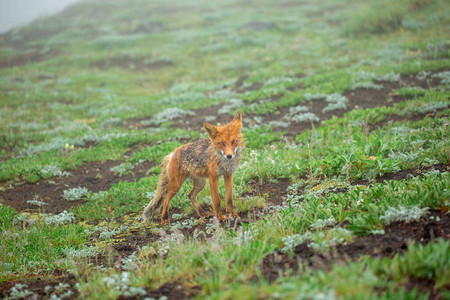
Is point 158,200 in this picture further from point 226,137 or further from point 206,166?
point 226,137

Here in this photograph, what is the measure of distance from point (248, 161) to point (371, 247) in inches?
186

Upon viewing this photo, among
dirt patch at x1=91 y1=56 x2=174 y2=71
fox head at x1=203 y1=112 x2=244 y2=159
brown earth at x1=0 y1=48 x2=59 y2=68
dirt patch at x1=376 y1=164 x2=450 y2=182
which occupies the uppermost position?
brown earth at x1=0 y1=48 x2=59 y2=68

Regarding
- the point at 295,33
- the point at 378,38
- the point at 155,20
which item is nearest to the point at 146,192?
the point at 378,38

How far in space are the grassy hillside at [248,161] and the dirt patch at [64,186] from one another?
0.20 feet

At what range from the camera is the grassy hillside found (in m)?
3.66

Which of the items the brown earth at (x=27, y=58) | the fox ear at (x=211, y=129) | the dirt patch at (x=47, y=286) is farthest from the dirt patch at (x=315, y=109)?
the brown earth at (x=27, y=58)

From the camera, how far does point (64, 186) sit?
30.1ft

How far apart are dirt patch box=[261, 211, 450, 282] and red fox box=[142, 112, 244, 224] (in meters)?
1.76

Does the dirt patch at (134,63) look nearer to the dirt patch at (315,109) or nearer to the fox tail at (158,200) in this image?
the dirt patch at (315,109)

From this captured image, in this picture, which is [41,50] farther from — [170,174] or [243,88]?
[170,174]

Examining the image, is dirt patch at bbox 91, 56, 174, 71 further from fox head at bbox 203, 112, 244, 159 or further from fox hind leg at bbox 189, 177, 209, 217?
fox head at bbox 203, 112, 244, 159

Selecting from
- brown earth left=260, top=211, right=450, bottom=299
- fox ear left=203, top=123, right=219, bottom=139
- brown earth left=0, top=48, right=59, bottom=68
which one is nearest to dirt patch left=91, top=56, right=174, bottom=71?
Answer: brown earth left=0, top=48, right=59, bottom=68

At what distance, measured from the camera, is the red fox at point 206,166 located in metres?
5.72

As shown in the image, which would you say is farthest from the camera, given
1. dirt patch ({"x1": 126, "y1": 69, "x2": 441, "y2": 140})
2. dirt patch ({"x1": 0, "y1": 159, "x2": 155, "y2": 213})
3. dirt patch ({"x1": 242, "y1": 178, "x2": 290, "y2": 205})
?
dirt patch ({"x1": 126, "y1": 69, "x2": 441, "y2": 140})
